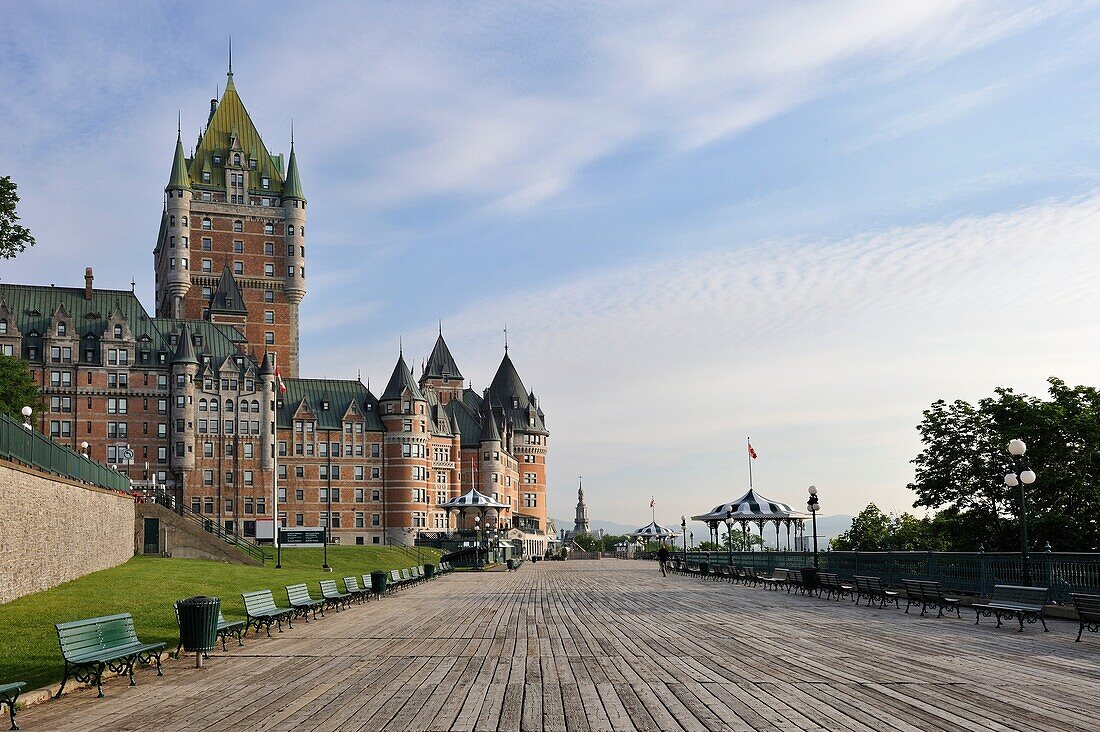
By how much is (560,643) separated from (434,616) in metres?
7.00

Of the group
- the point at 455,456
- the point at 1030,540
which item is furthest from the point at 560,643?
the point at 455,456

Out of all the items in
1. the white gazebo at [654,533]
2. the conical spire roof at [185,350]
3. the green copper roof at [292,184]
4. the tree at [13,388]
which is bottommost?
the white gazebo at [654,533]

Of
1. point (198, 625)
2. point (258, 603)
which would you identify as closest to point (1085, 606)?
point (198, 625)

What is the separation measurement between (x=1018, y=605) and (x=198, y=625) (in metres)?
15.1

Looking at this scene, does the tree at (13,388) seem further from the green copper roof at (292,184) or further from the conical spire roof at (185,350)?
the green copper roof at (292,184)

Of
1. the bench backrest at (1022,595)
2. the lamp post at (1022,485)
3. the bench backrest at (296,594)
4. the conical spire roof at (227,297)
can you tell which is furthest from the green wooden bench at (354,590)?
the conical spire roof at (227,297)

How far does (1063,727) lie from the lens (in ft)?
33.3

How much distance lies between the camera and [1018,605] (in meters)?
19.9

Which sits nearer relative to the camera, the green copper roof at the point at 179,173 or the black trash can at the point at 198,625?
the black trash can at the point at 198,625

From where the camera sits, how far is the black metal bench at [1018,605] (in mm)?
19344

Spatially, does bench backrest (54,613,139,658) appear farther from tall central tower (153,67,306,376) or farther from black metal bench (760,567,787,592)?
tall central tower (153,67,306,376)

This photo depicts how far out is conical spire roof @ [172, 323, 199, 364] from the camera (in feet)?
307

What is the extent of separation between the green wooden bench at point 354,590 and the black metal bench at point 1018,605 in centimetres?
1592

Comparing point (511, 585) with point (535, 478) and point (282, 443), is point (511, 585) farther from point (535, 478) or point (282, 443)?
point (535, 478)
